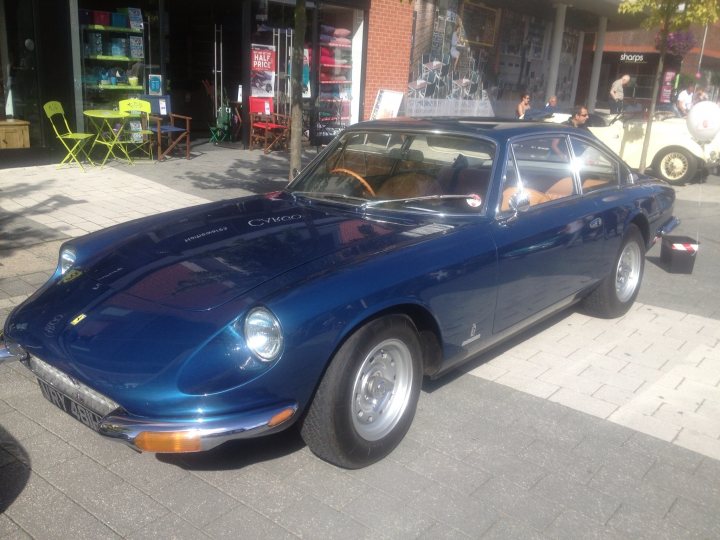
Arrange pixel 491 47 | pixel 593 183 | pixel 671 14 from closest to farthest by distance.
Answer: pixel 593 183, pixel 671 14, pixel 491 47

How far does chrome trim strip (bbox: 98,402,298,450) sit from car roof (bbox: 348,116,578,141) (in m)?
2.32

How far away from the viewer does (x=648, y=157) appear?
42.4 ft

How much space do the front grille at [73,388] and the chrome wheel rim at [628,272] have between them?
4074mm

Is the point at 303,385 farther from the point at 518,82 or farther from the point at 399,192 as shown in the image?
the point at 518,82

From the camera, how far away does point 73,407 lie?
115 inches

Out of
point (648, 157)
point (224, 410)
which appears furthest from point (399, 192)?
point (648, 157)

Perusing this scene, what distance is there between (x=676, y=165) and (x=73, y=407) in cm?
1232

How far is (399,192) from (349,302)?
1.38 metres

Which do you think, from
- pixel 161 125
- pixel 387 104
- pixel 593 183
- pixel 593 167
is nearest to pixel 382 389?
pixel 593 183

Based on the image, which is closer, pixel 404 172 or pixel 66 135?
pixel 404 172

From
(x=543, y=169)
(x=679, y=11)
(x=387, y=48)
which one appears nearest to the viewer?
(x=543, y=169)

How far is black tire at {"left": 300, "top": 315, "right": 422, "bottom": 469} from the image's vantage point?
2.98 meters

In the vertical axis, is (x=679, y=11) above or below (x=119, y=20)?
above

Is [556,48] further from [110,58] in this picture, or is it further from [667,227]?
[667,227]
